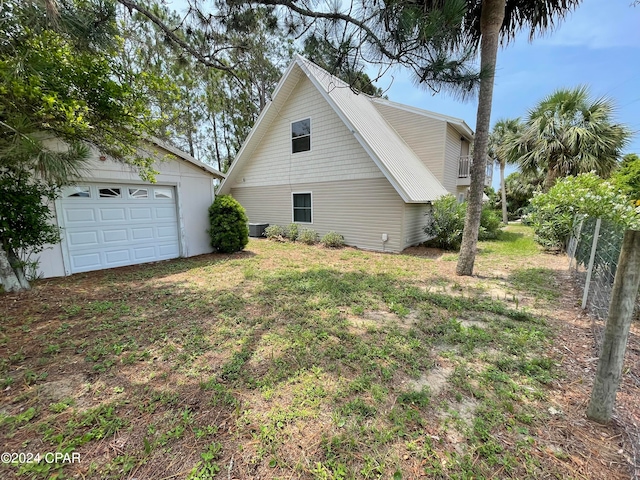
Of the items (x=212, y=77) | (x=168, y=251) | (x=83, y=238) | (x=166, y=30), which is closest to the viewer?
(x=166, y=30)

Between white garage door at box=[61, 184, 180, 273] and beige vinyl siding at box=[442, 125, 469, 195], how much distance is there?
11205 millimetres

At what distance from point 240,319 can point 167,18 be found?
637 cm

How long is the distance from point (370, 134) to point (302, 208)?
13.7 feet

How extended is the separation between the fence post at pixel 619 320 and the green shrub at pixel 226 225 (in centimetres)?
831

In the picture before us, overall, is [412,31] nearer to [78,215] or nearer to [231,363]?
[231,363]

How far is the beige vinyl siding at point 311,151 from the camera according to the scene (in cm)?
957

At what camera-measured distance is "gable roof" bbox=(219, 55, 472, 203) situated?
27.9 ft

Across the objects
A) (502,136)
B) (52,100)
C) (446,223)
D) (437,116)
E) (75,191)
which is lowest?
(446,223)


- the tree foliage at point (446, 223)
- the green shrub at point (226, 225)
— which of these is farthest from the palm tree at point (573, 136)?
the green shrub at point (226, 225)

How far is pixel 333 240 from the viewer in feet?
33.3

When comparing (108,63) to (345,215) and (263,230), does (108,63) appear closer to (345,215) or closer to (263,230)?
(345,215)

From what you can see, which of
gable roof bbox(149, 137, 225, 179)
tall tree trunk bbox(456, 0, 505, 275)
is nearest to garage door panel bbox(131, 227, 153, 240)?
gable roof bbox(149, 137, 225, 179)

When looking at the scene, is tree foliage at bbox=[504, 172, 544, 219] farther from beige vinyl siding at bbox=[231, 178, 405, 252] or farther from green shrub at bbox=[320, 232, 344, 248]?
green shrub at bbox=[320, 232, 344, 248]

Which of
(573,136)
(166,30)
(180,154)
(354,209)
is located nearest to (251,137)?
(180,154)
